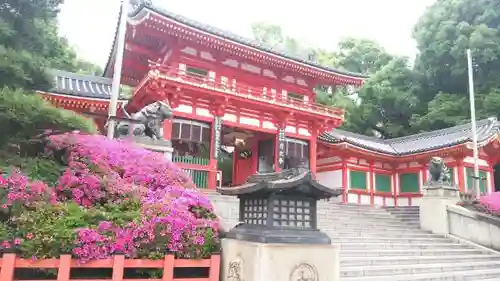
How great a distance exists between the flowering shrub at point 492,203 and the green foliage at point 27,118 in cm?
1293

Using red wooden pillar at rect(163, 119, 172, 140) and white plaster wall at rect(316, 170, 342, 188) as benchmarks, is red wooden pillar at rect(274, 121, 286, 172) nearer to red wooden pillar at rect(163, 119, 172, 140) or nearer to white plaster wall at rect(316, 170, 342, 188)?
white plaster wall at rect(316, 170, 342, 188)

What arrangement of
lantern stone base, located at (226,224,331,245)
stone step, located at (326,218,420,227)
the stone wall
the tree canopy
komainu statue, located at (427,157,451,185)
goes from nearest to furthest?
lantern stone base, located at (226,224,331,245)
the stone wall
stone step, located at (326,218,420,227)
komainu statue, located at (427,157,451,185)
the tree canopy

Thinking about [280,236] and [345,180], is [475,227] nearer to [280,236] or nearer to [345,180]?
[345,180]

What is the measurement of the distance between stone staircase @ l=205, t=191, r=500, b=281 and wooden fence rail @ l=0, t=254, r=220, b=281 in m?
3.09

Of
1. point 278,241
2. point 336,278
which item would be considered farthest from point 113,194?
point 336,278

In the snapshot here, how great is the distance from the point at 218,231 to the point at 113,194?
210cm

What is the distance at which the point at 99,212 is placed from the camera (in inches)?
243

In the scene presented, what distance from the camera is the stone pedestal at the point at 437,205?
1277cm

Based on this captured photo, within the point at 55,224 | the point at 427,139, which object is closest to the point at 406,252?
the point at 55,224

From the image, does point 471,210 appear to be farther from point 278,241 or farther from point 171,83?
point 171,83

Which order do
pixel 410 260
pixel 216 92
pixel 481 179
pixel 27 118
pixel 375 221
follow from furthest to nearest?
pixel 481 179
pixel 216 92
pixel 375 221
pixel 410 260
pixel 27 118

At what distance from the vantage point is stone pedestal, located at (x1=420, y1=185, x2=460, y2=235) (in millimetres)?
12766

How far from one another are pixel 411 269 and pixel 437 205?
492 centimetres

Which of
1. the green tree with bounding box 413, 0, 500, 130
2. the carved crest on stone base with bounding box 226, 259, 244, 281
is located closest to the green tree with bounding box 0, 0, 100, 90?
the carved crest on stone base with bounding box 226, 259, 244, 281
